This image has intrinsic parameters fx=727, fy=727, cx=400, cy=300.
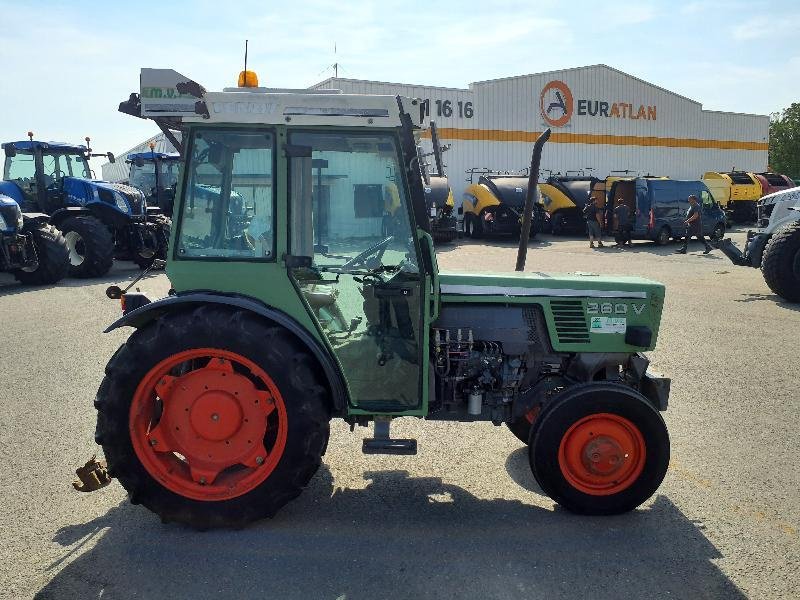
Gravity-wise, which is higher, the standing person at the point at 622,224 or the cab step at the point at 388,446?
the standing person at the point at 622,224

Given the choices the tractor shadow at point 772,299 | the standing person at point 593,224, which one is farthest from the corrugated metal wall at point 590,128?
the tractor shadow at point 772,299

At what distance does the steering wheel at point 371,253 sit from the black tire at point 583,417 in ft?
4.13

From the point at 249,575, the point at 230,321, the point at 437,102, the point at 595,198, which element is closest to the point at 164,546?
the point at 249,575

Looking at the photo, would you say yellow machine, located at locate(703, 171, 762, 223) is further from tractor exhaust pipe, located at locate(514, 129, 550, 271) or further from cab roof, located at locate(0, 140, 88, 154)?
tractor exhaust pipe, located at locate(514, 129, 550, 271)

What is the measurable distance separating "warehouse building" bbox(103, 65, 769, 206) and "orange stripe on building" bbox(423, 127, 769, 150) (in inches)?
1.7

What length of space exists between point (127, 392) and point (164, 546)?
813 millimetres

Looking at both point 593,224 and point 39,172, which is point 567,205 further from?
point 39,172

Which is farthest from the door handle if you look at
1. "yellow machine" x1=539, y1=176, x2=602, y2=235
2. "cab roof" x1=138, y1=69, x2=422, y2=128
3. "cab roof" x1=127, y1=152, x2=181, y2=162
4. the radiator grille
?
"yellow machine" x1=539, y1=176, x2=602, y2=235

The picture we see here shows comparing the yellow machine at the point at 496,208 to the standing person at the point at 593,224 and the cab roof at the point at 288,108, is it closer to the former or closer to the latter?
the standing person at the point at 593,224

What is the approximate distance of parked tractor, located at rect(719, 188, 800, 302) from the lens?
36.6 ft

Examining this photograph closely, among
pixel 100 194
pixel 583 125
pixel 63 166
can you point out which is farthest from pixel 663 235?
pixel 63 166

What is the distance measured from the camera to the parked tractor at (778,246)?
11.2 m

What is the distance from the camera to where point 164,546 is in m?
3.73

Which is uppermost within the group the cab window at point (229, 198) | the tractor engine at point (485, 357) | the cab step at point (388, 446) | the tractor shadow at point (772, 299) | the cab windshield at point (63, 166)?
the cab windshield at point (63, 166)
